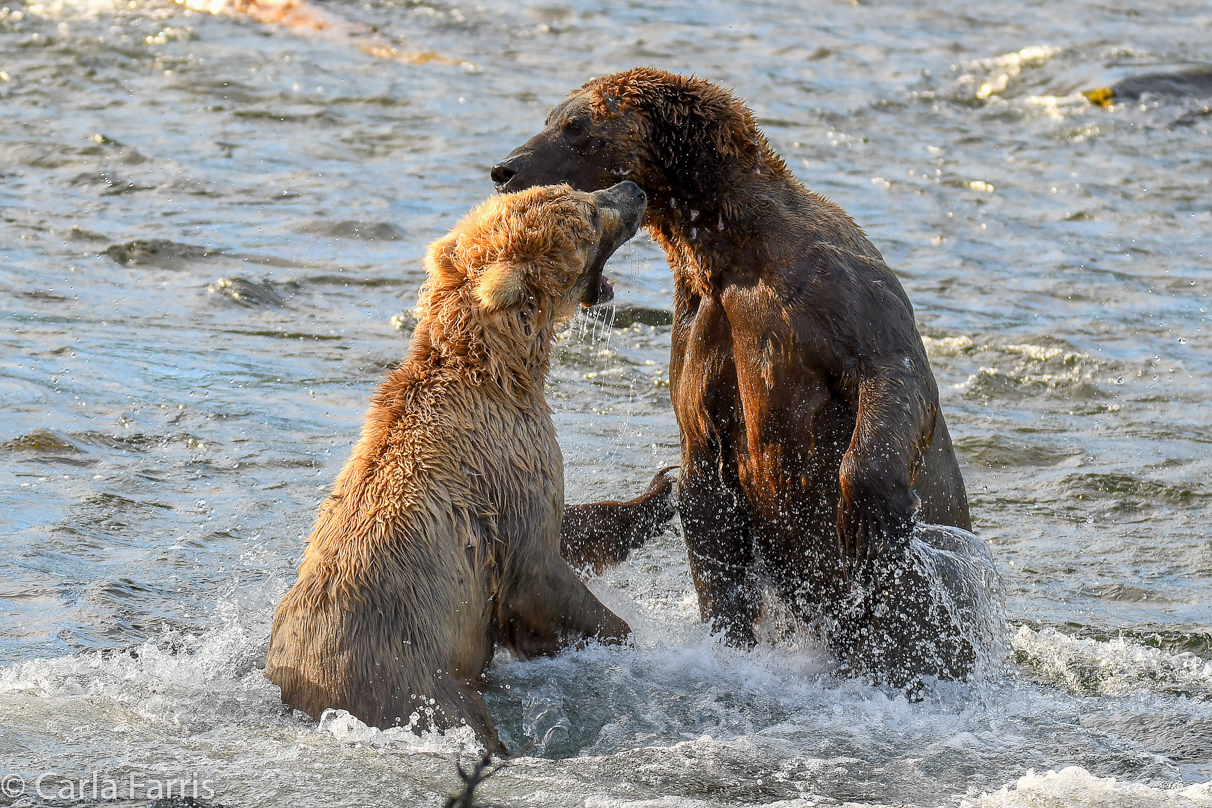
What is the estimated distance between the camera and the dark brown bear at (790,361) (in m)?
5.28

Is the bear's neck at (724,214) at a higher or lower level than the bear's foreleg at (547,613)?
higher

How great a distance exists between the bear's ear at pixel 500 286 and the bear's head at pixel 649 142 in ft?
1.45

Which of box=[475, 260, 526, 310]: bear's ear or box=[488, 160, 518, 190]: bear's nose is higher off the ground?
box=[488, 160, 518, 190]: bear's nose

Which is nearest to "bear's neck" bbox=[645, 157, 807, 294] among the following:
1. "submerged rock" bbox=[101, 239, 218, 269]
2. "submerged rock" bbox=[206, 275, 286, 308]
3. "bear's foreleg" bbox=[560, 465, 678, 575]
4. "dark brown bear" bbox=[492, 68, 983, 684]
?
"dark brown bear" bbox=[492, 68, 983, 684]

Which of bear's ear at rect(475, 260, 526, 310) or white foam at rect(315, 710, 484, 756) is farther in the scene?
bear's ear at rect(475, 260, 526, 310)

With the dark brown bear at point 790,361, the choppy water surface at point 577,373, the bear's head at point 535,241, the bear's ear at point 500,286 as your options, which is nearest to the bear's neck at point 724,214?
the dark brown bear at point 790,361

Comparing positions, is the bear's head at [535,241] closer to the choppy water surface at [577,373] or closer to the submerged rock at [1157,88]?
the choppy water surface at [577,373]

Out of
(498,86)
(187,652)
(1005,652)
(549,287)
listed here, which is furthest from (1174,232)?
(187,652)

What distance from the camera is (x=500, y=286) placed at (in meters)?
5.16

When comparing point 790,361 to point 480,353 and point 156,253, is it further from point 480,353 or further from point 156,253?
point 156,253

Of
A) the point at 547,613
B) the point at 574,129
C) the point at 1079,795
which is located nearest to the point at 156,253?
the point at 574,129

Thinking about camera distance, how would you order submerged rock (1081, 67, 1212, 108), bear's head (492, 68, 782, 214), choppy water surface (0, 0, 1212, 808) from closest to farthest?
choppy water surface (0, 0, 1212, 808) < bear's head (492, 68, 782, 214) < submerged rock (1081, 67, 1212, 108)

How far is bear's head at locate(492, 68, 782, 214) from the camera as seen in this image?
5461 millimetres

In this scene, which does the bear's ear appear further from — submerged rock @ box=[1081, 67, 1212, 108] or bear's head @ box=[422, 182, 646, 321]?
submerged rock @ box=[1081, 67, 1212, 108]
